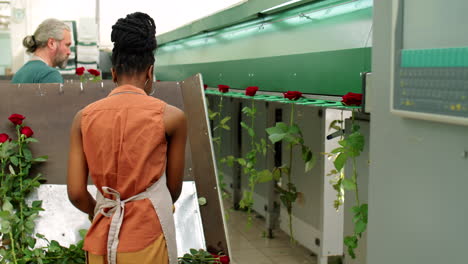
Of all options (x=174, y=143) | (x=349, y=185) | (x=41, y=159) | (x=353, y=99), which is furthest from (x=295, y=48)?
(x=174, y=143)

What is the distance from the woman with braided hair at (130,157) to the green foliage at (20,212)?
37.6 inches

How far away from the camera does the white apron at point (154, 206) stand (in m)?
1.64

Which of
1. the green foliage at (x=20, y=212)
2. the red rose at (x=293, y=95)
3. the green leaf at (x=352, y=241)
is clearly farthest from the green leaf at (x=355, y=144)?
the green foliage at (x=20, y=212)

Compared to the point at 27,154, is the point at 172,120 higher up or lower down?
higher up

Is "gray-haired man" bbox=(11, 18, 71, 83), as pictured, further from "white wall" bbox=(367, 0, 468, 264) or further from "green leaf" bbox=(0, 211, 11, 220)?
"white wall" bbox=(367, 0, 468, 264)

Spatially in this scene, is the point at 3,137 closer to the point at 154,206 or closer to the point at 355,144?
the point at 154,206

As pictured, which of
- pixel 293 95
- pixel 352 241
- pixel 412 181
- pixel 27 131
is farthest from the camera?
pixel 293 95

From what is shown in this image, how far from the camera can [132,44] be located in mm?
1665

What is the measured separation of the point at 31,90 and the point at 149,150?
5.04 feet

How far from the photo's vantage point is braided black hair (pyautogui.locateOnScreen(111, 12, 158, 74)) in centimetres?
167

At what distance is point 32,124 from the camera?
286 centimetres

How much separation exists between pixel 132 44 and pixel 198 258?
1.29 meters

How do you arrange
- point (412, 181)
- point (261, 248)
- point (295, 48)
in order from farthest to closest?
1. point (261, 248)
2. point (295, 48)
3. point (412, 181)

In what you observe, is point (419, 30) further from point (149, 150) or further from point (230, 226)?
point (230, 226)
